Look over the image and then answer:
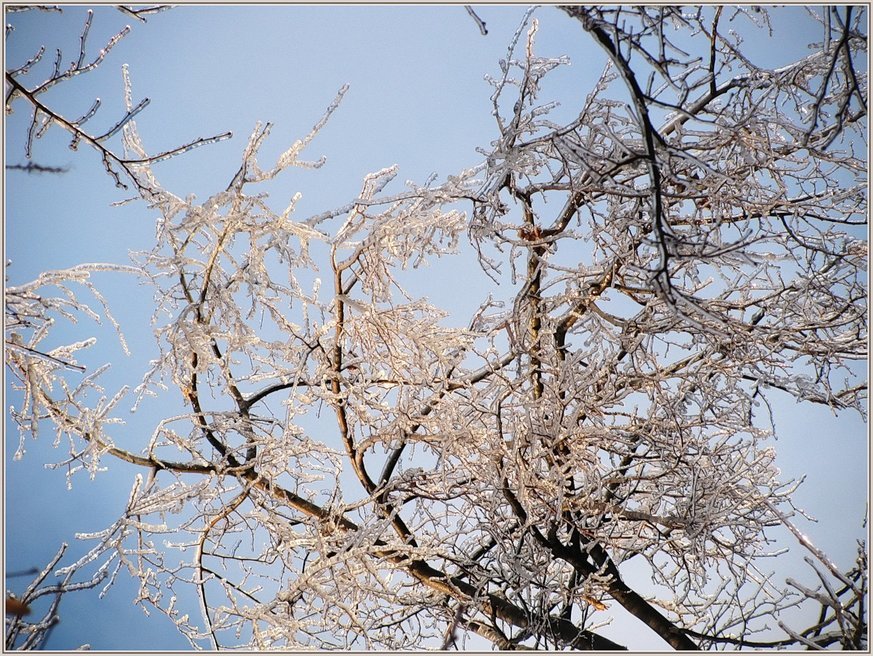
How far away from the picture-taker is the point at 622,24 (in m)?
1.65

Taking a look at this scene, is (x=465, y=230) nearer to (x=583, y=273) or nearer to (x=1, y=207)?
(x=583, y=273)

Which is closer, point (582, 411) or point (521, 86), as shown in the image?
point (521, 86)

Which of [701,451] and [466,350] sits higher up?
[466,350]

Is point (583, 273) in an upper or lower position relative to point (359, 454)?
upper

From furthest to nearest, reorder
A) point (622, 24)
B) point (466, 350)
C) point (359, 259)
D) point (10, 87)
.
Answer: point (466, 350)
point (359, 259)
point (10, 87)
point (622, 24)

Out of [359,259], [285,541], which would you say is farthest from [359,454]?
[359,259]

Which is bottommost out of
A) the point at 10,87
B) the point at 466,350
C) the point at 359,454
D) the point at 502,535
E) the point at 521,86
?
the point at 502,535

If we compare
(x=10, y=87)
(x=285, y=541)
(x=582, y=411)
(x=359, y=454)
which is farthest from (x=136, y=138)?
(x=582, y=411)

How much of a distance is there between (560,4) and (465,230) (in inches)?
44.5

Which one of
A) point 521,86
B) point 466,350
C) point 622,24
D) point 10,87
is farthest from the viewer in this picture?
point 466,350

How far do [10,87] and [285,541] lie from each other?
1.76 meters

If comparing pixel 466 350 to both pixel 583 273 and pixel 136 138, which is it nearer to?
pixel 583 273

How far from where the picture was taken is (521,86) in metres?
2.36

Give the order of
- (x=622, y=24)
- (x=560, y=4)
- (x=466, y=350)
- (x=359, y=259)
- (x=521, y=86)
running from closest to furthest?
(x=560, y=4) < (x=622, y=24) < (x=521, y=86) < (x=359, y=259) < (x=466, y=350)
